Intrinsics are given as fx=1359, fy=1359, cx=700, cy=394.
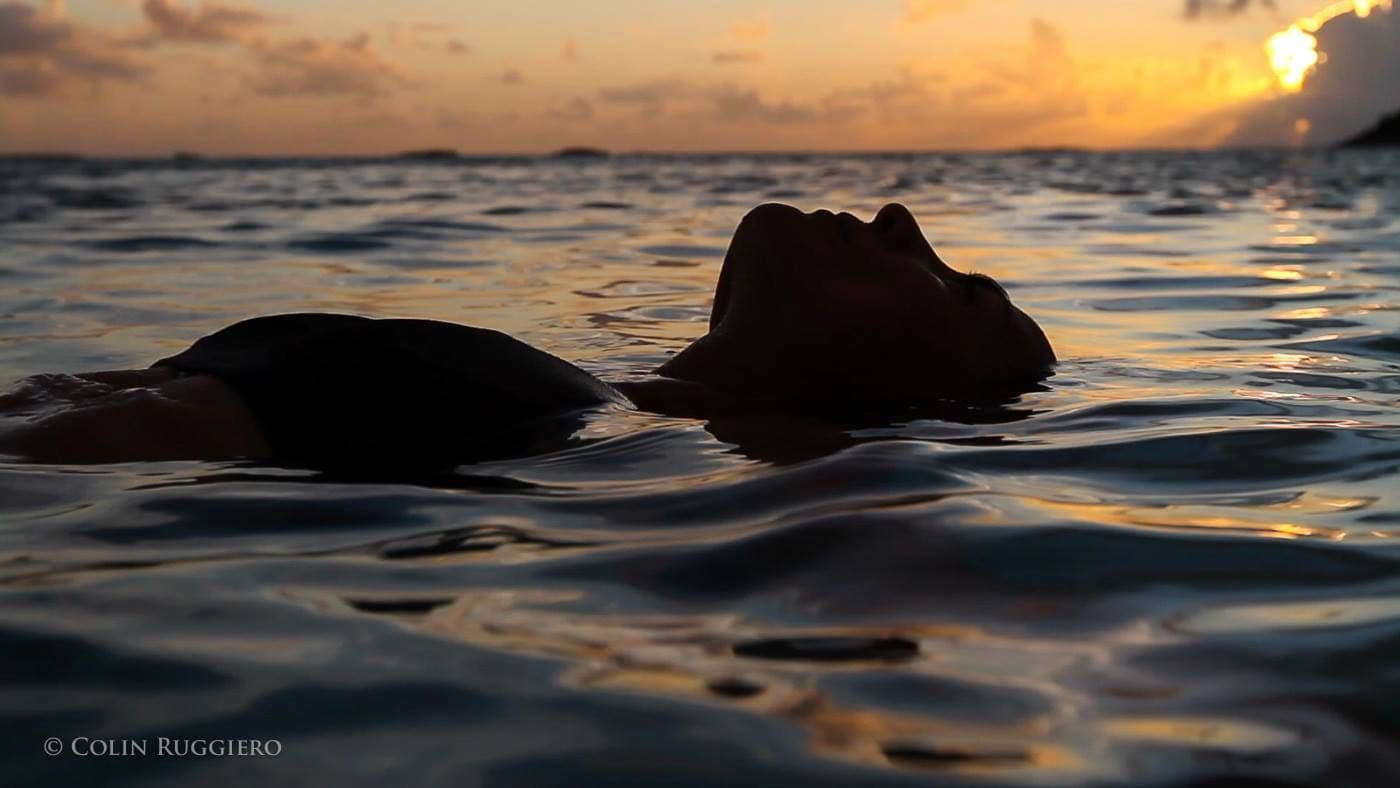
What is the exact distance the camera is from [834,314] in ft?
12.5

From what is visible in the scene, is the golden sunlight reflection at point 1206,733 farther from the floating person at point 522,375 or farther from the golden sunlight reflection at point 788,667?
the floating person at point 522,375

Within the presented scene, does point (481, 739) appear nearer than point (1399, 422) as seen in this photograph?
Yes

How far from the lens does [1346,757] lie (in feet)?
5.30

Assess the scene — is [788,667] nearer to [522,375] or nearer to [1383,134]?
[522,375]

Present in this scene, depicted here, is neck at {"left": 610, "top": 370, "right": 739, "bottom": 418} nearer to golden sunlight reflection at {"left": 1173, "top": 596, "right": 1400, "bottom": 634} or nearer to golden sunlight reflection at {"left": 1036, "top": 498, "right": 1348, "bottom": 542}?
golden sunlight reflection at {"left": 1036, "top": 498, "right": 1348, "bottom": 542}

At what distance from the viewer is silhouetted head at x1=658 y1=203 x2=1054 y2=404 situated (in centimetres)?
380

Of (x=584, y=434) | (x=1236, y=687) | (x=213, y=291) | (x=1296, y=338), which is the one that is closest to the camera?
(x=1236, y=687)

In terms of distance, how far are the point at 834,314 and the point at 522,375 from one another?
895 mm

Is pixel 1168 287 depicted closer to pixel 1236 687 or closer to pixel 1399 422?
pixel 1399 422

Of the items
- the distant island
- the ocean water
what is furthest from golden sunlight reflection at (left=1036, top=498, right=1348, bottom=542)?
the distant island

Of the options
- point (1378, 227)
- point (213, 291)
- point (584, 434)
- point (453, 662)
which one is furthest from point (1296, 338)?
point (1378, 227)

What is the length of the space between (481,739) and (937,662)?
644mm

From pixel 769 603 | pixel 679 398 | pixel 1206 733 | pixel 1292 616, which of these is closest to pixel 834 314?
pixel 679 398

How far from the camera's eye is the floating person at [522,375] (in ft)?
10.8
